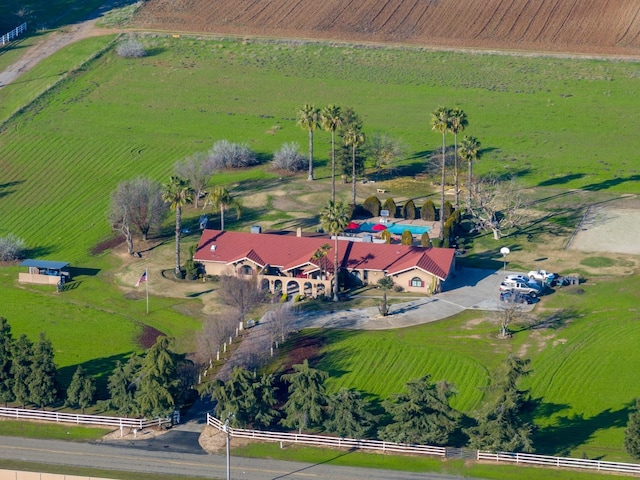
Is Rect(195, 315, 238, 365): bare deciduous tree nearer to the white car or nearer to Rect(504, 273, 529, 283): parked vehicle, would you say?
Rect(504, 273, 529, 283): parked vehicle

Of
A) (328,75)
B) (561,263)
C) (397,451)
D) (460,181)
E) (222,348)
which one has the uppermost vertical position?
(328,75)

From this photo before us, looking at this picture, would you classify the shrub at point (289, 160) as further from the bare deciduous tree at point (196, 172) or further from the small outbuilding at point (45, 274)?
the small outbuilding at point (45, 274)

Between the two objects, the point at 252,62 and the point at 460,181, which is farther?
the point at 252,62

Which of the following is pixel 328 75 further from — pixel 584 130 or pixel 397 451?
pixel 397 451

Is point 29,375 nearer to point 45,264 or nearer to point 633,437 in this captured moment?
point 45,264

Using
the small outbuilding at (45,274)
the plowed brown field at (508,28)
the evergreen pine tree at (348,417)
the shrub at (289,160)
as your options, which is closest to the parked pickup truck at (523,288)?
the evergreen pine tree at (348,417)

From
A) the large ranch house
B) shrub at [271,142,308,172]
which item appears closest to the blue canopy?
the large ranch house

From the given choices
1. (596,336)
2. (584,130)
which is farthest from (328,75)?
(596,336)
